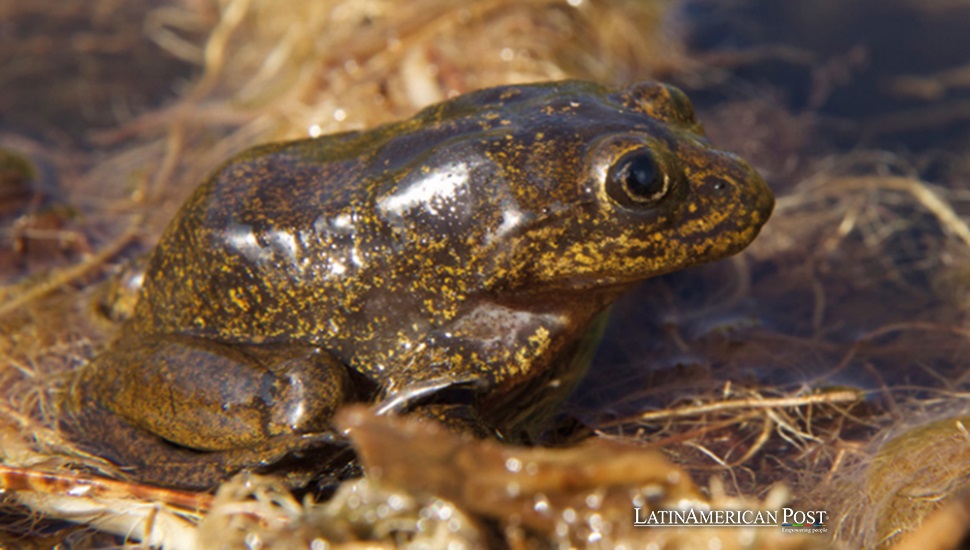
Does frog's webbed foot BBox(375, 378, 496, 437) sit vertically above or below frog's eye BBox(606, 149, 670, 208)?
below

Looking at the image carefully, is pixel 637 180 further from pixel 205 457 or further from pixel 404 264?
pixel 205 457

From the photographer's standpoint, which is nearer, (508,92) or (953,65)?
(508,92)

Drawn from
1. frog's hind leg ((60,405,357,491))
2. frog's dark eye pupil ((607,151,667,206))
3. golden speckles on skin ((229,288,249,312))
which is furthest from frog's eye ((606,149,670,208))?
golden speckles on skin ((229,288,249,312))

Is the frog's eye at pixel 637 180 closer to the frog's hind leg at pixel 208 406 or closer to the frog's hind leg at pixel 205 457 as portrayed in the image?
the frog's hind leg at pixel 208 406

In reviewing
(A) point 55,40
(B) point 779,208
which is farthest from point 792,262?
(A) point 55,40

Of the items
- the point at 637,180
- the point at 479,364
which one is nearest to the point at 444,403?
the point at 479,364

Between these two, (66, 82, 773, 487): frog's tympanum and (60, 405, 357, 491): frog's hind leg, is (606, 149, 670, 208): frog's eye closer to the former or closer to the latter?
(66, 82, 773, 487): frog's tympanum

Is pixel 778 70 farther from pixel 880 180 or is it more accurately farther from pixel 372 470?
pixel 372 470
